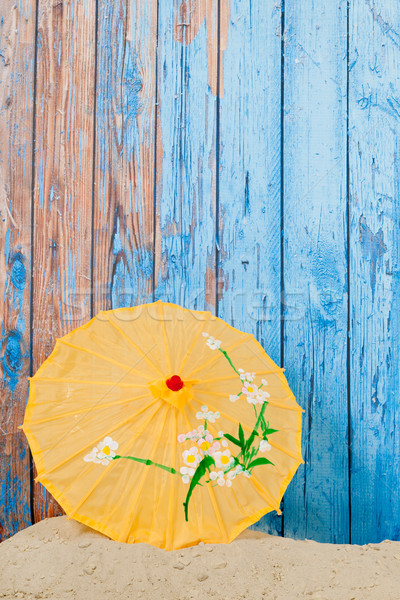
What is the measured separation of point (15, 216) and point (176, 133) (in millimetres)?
655

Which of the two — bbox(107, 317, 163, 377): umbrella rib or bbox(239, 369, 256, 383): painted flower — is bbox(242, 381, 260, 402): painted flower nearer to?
bbox(239, 369, 256, 383): painted flower

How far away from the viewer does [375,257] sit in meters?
1.70

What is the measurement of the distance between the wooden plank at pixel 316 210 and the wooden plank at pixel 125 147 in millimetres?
493

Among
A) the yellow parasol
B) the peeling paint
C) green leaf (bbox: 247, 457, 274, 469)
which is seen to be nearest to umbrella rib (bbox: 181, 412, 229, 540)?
the yellow parasol

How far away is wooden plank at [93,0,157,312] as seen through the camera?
1.70m

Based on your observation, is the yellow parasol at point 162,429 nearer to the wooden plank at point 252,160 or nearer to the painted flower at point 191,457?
the painted flower at point 191,457

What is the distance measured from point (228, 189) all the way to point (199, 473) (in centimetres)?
97

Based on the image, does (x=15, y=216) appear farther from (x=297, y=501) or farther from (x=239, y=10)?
(x=297, y=501)

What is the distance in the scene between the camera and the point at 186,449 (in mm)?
1259

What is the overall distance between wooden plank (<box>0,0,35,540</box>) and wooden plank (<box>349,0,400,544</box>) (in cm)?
116

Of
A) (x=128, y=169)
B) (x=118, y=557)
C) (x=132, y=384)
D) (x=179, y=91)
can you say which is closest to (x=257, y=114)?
(x=179, y=91)

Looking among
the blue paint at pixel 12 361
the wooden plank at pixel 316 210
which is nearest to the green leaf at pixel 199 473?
the wooden plank at pixel 316 210

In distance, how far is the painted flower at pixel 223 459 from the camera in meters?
1.28

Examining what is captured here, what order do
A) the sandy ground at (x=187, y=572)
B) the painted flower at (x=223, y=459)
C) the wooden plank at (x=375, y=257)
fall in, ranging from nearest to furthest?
the sandy ground at (x=187, y=572) < the painted flower at (x=223, y=459) < the wooden plank at (x=375, y=257)
